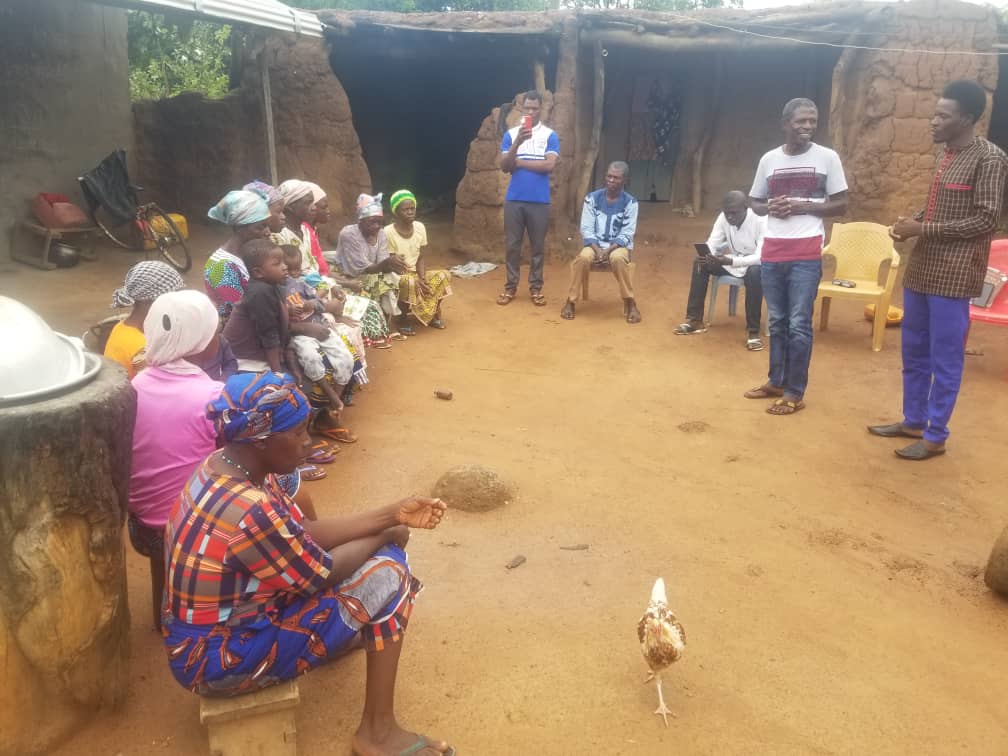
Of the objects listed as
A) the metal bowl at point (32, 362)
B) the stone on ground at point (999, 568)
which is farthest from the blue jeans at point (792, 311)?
the metal bowl at point (32, 362)

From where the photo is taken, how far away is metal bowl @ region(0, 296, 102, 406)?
2.18 metres

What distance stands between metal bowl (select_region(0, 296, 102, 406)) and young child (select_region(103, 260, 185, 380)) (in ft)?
3.25

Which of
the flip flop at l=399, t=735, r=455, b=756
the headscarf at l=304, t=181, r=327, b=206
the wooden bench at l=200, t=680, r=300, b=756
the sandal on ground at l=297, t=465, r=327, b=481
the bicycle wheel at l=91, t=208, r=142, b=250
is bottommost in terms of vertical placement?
the sandal on ground at l=297, t=465, r=327, b=481

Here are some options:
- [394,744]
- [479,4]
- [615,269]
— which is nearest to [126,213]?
[615,269]

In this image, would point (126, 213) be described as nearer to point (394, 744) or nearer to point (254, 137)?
point (254, 137)

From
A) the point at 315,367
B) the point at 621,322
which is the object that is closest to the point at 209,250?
the point at 621,322

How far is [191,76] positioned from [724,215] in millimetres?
13896

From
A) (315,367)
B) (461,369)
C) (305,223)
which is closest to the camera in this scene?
(315,367)

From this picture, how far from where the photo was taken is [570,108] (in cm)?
919

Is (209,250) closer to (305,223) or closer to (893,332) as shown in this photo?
(305,223)

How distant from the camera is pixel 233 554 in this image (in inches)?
82.4

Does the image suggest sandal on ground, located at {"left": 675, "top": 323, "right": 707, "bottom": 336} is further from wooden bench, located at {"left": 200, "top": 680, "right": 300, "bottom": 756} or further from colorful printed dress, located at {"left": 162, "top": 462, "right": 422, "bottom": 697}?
wooden bench, located at {"left": 200, "top": 680, "right": 300, "bottom": 756}

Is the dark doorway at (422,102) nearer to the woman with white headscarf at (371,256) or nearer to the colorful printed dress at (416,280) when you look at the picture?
the colorful printed dress at (416,280)

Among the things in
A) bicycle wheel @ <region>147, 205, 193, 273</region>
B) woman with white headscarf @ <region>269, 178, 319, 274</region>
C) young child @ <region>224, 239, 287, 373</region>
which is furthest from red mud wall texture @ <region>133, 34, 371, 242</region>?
young child @ <region>224, 239, 287, 373</region>
